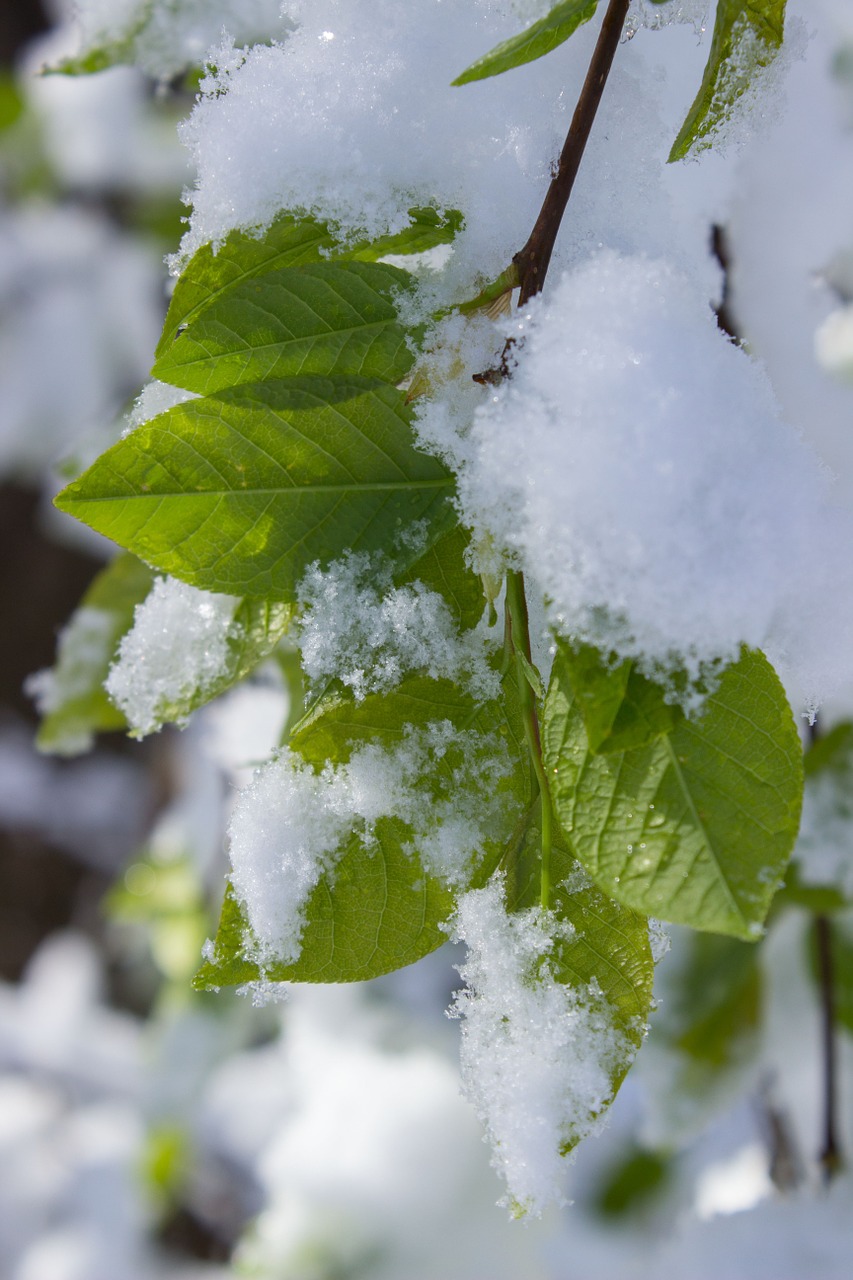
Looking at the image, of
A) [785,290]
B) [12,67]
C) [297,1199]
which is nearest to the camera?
[785,290]

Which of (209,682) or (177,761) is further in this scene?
(177,761)

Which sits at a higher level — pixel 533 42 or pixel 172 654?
pixel 533 42

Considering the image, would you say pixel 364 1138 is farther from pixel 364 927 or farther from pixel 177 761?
pixel 364 927

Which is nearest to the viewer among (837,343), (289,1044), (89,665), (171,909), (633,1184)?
(89,665)

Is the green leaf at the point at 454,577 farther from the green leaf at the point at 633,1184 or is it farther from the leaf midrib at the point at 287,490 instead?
the green leaf at the point at 633,1184

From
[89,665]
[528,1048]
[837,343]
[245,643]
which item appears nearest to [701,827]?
[528,1048]

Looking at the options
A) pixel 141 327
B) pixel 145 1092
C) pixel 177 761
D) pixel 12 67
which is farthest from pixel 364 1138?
pixel 12 67

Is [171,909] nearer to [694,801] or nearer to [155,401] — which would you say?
[155,401]
